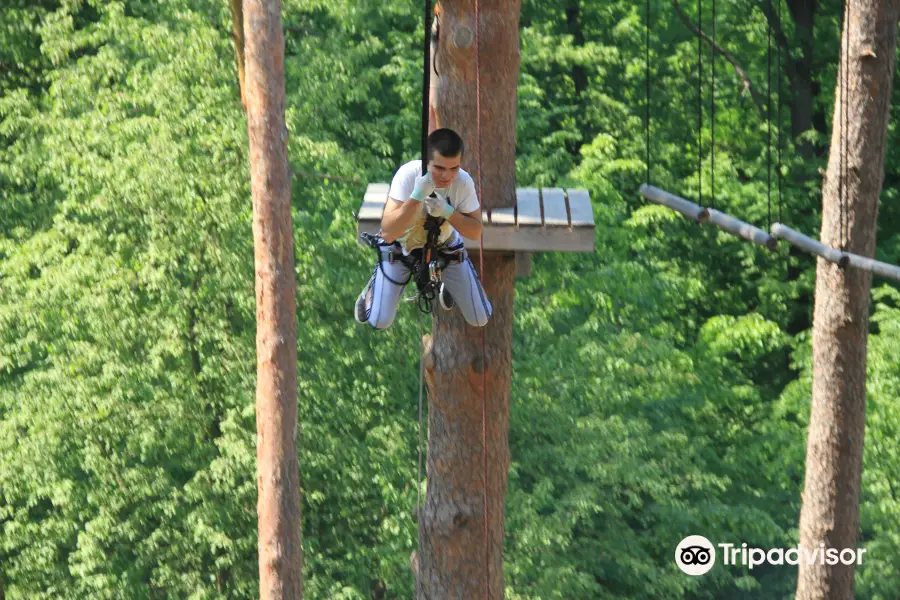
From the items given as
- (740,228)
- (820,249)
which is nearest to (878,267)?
(740,228)

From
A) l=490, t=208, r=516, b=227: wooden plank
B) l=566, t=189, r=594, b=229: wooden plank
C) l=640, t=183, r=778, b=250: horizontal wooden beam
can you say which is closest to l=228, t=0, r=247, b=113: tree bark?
l=640, t=183, r=778, b=250: horizontal wooden beam

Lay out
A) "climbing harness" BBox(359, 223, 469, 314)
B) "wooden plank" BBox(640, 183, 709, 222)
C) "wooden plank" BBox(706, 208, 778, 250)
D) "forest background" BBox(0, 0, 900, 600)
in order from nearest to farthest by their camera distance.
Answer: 1. "climbing harness" BBox(359, 223, 469, 314)
2. "wooden plank" BBox(640, 183, 709, 222)
3. "wooden plank" BBox(706, 208, 778, 250)
4. "forest background" BBox(0, 0, 900, 600)

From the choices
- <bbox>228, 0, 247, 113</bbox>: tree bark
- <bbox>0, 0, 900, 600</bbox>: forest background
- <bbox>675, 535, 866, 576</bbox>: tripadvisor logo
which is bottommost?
<bbox>675, 535, 866, 576</bbox>: tripadvisor logo

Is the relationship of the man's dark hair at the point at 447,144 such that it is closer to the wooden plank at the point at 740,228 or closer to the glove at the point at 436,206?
the glove at the point at 436,206

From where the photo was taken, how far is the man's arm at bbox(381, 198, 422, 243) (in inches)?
209

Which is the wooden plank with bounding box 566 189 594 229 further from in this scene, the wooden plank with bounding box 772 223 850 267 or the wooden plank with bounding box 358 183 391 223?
the wooden plank with bounding box 772 223 850 267

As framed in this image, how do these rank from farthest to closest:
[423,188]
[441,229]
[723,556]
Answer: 1. [723,556]
2. [441,229]
3. [423,188]

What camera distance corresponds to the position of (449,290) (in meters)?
5.75

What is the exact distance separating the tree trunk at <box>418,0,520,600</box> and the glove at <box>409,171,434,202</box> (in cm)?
86

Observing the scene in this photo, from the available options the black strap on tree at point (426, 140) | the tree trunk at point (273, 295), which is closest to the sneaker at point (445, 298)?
the black strap on tree at point (426, 140)

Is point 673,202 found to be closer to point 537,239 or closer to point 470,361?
point 537,239

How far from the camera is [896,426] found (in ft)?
45.3

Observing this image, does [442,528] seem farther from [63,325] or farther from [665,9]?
[665,9]

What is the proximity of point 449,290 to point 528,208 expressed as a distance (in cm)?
62
